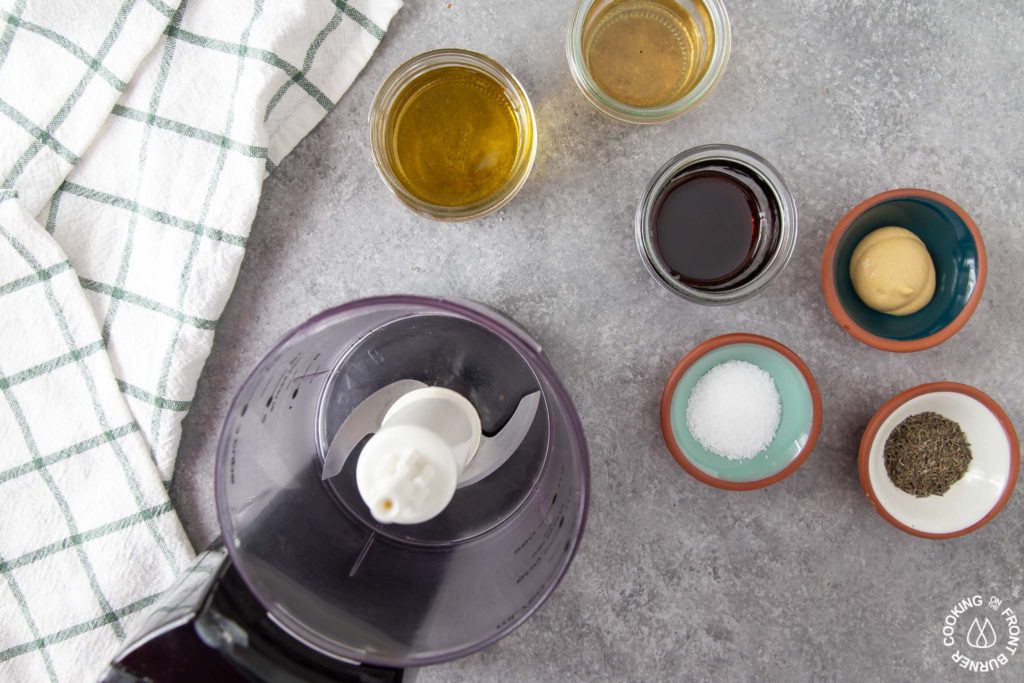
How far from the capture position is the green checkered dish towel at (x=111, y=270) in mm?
781

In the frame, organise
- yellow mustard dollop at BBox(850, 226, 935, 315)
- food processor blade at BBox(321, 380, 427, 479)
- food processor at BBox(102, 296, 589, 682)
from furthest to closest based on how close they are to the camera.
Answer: yellow mustard dollop at BBox(850, 226, 935, 315)
food processor blade at BBox(321, 380, 427, 479)
food processor at BBox(102, 296, 589, 682)

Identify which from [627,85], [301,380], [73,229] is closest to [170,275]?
[73,229]

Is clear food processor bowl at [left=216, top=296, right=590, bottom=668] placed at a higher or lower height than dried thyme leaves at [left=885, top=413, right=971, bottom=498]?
higher

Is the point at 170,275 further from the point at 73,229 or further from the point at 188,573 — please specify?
the point at 188,573

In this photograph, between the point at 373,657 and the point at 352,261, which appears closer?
the point at 373,657

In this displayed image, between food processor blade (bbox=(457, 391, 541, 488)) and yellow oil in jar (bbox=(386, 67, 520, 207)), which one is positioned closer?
food processor blade (bbox=(457, 391, 541, 488))

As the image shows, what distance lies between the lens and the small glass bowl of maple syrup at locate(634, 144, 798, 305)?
0.78m

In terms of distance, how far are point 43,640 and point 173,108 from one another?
588mm

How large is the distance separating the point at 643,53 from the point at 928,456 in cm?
54

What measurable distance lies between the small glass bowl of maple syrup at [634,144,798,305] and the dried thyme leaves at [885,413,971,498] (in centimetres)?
23

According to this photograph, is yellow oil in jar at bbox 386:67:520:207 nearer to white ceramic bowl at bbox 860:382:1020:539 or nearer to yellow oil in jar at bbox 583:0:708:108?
yellow oil in jar at bbox 583:0:708:108

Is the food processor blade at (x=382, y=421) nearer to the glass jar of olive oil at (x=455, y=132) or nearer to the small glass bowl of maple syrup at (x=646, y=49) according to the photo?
the glass jar of olive oil at (x=455, y=132)

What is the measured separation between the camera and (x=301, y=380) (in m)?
0.63

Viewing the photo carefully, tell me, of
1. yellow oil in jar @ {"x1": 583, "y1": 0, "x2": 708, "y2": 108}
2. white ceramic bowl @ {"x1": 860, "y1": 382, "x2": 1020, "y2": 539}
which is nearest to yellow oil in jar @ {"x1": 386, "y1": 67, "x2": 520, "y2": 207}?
yellow oil in jar @ {"x1": 583, "y1": 0, "x2": 708, "y2": 108}
